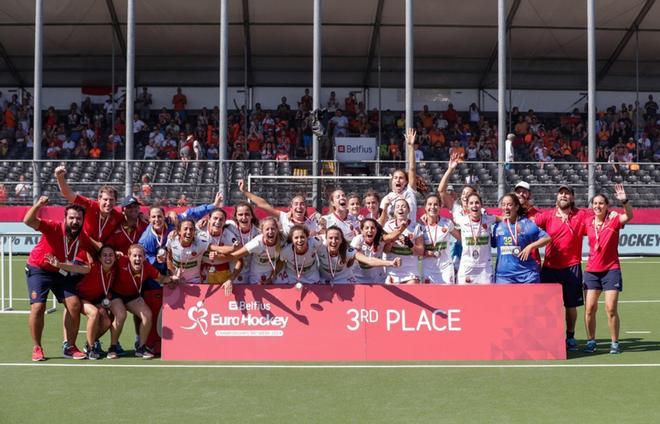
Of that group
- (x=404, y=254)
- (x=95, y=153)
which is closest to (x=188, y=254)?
(x=404, y=254)

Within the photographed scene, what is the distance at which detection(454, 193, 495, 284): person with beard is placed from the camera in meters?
11.2

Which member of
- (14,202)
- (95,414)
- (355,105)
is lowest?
(95,414)

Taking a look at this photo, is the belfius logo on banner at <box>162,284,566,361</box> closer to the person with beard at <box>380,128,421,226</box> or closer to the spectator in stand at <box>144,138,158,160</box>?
the person with beard at <box>380,128,421,226</box>

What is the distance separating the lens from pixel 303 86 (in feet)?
124

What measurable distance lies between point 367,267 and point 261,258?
1.27 meters

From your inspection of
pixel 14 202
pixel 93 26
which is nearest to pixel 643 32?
pixel 93 26

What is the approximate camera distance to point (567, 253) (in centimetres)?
→ 1155

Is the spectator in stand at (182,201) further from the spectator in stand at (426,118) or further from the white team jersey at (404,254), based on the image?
the white team jersey at (404,254)

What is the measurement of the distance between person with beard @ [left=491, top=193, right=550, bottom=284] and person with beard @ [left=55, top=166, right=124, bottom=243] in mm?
4575

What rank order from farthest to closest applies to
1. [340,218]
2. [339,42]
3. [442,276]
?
[339,42]
[340,218]
[442,276]

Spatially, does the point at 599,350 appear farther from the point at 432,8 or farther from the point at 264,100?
the point at 264,100

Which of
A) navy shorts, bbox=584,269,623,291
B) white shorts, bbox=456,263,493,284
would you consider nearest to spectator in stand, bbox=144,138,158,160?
white shorts, bbox=456,263,493,284

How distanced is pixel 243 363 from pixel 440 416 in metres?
3.29

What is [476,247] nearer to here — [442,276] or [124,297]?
[442,276]
